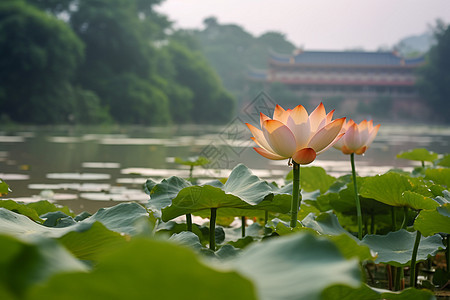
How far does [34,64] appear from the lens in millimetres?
13586

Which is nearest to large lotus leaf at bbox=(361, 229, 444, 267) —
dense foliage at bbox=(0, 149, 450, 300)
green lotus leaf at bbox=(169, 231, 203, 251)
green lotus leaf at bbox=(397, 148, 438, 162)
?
dense foliage at bbox=(0, 149, 450, 300)

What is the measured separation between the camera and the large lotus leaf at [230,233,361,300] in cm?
37

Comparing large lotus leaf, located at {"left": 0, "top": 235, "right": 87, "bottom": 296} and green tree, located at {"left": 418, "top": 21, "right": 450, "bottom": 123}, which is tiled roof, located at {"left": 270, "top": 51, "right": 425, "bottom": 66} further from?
large lotus leaf, located at {"left": 0, "top": 235, "right": 87, "bottom": 296}

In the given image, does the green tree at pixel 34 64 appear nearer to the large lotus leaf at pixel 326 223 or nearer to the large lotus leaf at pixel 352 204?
the large lotus leaf at pixel 352 204

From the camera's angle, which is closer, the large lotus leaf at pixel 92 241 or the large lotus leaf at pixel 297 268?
the large lotus leaf at pixel 297 268

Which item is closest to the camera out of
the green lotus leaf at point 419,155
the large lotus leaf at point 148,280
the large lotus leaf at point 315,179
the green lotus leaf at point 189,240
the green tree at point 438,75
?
the large lotus leaf at point 148,280

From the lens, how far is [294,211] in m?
0.85

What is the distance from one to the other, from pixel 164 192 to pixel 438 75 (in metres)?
29.5

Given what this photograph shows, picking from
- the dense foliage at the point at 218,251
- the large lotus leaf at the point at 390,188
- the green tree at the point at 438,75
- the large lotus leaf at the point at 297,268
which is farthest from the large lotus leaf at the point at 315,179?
the green tree at the point at 438,75

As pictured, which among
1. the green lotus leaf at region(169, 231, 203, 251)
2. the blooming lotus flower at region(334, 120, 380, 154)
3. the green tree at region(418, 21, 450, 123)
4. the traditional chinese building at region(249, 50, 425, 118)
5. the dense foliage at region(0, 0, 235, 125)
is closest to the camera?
the green lotus leaf at region(169, 231, 203, 251)

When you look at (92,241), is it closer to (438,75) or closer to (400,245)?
(400,245)

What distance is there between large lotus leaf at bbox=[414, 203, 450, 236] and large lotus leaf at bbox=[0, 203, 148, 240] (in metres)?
0.48

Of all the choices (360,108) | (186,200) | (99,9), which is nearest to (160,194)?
(186,200)

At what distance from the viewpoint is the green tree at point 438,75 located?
2744cm
